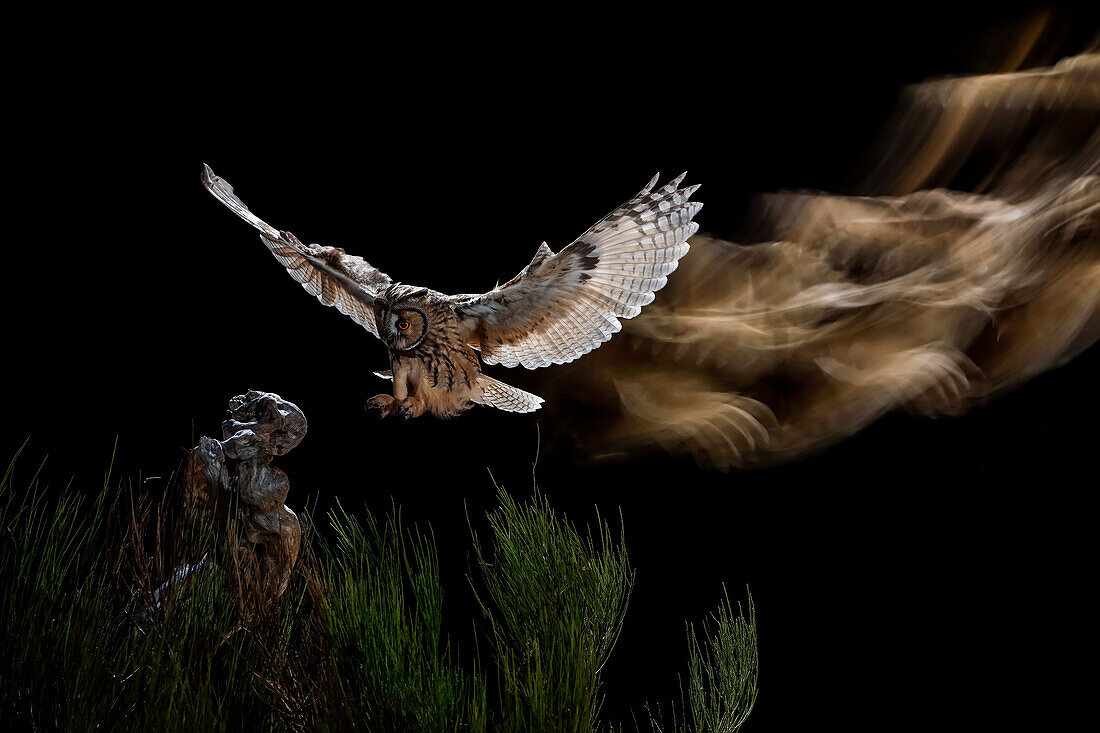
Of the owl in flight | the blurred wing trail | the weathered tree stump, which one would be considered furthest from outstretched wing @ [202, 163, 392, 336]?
the blurred wing trail

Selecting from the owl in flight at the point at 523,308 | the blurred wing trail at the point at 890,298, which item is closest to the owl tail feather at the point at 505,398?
the owl in flight at the point at 523,308

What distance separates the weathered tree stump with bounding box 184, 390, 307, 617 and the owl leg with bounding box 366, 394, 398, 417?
0.14 meters

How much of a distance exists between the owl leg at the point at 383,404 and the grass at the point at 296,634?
24cm

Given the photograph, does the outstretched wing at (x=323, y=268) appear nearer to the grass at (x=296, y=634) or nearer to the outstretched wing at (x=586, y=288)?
the outstretched wing at (x=586, y=288)

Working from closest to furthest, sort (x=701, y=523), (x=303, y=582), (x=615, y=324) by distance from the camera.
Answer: (x=303, y=582)
(x=615, y=324)
(x=701, y=523)

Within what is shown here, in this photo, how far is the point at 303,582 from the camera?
190cm

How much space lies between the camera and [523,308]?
203 centimetres

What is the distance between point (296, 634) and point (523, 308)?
71 cm

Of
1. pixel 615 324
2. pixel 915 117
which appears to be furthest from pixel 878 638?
pixel 915 117

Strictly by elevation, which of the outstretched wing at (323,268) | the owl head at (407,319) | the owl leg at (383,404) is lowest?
the owl leg at (383,404)

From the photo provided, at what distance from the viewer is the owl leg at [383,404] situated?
6.74 feet

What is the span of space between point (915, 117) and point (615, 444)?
878 millimetres

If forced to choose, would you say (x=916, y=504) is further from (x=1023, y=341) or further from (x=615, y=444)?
(x=615, y=444)

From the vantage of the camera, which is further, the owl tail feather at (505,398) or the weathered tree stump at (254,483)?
the owl tail feather at (505,398)
